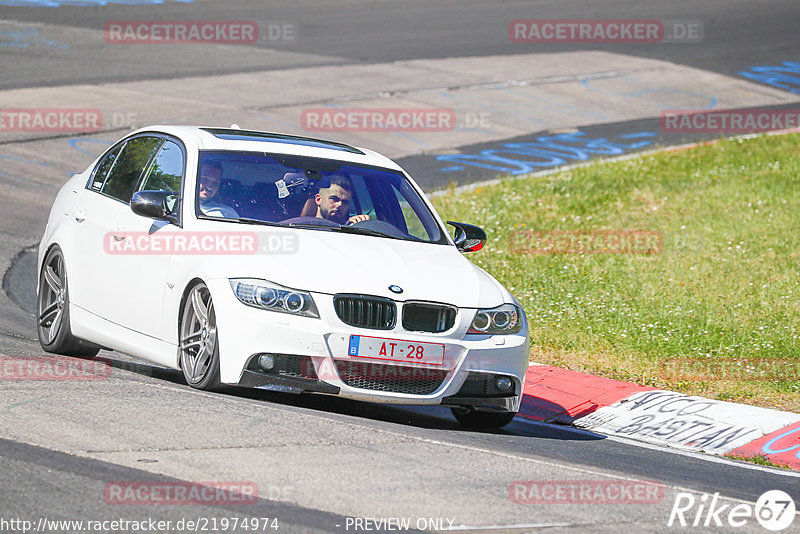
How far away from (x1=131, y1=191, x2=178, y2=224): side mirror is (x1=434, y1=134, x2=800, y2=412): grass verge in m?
4.14

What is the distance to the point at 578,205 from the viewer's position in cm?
1778

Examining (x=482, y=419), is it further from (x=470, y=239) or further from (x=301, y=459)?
(x=301, y=459)

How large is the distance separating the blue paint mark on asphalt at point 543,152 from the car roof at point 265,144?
11002mm

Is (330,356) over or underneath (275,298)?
underneath

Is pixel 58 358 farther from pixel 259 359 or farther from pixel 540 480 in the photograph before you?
pixel 540 480

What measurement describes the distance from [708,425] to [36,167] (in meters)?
12.1

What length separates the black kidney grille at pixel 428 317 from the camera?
7.60 meters

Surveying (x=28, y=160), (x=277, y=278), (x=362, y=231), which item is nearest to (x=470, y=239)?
(x=362, y=231)

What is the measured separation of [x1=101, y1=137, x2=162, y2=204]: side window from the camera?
29.8ft

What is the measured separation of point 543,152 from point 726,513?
53.4 feet

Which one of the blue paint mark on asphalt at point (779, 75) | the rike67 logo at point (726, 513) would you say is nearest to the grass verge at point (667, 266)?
the rike67 logo at point (726, 513)

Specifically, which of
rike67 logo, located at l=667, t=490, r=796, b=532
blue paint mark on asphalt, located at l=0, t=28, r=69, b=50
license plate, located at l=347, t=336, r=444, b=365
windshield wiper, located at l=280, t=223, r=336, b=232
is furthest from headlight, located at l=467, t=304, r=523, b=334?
blue paint mark on asphalt, located at l=0, t=28, r=69, b=50

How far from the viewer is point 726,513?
6328mm

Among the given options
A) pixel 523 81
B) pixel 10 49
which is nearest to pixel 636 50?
pixel 523 81
